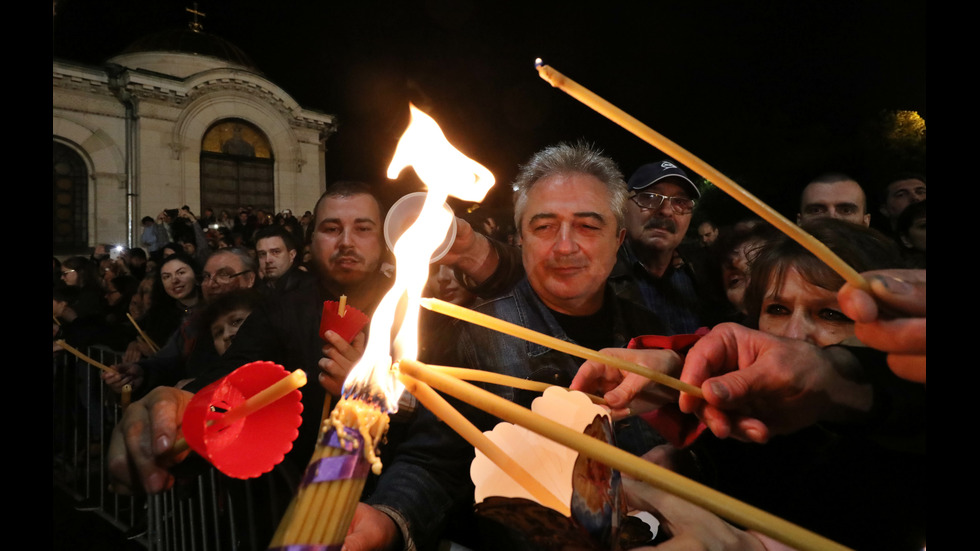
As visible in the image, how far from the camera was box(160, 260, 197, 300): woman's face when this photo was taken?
2.73 meters

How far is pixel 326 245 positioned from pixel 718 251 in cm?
179

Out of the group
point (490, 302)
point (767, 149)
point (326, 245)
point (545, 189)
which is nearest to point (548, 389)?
point (490, 302)

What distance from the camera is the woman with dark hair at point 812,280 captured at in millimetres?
1655

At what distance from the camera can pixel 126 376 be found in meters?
2.67

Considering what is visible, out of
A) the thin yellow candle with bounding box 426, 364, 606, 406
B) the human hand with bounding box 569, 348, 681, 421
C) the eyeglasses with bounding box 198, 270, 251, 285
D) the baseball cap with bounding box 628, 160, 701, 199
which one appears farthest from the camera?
the eyeglasses with bounding box 198, 270, 251, 285

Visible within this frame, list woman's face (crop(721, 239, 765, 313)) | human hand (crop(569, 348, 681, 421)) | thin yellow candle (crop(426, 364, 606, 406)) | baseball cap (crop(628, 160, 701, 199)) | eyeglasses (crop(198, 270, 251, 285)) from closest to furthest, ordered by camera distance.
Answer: thin yellow candle (crop(426, 364, 606, 406)) < human hand (crop(569, 348, 681, 421)) < woman's face (crop(721, 239, 765, 313)) < baseball cap (crop(628, 160, 701, 199)) < eyeglasses (crop(198, 270, 251, 285))

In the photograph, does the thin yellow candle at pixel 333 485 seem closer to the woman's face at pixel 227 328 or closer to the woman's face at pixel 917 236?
the woman's face at pixel 227 328

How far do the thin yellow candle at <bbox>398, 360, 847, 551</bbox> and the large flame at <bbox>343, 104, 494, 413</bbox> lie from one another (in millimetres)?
170

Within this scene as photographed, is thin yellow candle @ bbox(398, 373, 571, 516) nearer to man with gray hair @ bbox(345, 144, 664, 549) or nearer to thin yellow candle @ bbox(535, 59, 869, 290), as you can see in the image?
thin yellow candle @ bbox(535, 59, 869, 290)

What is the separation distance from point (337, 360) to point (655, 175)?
1.58 metres

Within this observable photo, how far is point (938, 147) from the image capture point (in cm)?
167

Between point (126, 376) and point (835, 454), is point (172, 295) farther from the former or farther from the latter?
point (835, 454)

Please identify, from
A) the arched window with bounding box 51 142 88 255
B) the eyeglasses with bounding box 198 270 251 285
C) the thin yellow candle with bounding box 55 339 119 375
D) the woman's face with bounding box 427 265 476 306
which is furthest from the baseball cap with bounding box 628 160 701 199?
the arched window with bounding box 51 142 88 255

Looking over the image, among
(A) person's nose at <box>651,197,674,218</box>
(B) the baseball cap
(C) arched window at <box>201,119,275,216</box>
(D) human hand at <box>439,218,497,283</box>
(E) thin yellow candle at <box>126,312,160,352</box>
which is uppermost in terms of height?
(C) arched window at <box>201,119,275,216</box>
